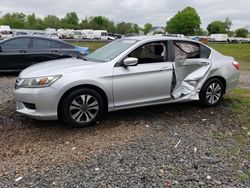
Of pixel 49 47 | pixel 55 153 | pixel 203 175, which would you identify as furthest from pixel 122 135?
pixel 49 47

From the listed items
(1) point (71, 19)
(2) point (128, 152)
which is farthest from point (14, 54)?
(1) point (71, 19)

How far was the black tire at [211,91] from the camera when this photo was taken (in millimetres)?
6238

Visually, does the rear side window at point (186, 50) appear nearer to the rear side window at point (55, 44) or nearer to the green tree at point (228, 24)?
the rear side window at point (55, 44)

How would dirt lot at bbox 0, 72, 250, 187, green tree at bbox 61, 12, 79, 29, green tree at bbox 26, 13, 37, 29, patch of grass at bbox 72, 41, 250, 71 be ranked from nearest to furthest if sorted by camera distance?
dirt lot at bbox 0, 72, 250, 187, patch of grass at bbox 72, 41, 250, 71, green tree at bbox 26, 13, 37, 29, green tree at bbox 61, 12, 79, 29

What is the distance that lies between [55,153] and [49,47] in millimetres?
6539

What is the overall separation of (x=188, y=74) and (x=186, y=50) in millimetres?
492

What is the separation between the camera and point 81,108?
4965mm

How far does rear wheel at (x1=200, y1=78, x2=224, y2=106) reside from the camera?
624 cm

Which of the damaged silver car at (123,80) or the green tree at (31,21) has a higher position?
the green tree at (31,21)

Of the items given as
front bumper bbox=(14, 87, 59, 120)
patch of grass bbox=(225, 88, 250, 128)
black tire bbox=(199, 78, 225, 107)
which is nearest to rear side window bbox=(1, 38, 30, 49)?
front bumper bbox=(14, 87, 59, 120)

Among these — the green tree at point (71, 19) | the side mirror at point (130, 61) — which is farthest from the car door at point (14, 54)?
the green tree at point (71, 19)

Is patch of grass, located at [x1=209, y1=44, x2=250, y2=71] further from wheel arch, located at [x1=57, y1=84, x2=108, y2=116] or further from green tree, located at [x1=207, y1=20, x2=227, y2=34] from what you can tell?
green tree, located at [x1=207, y1=20, x2=227, y2=34]

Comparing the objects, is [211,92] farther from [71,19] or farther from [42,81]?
[71,19]

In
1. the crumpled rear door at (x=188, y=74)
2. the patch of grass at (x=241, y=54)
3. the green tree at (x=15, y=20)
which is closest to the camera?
the crumpled rear door at (x=188, y=74)
